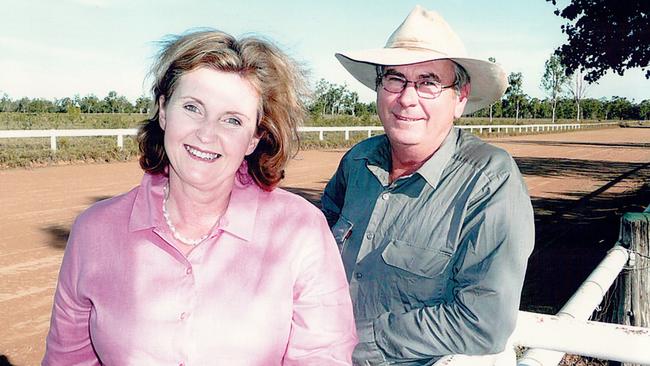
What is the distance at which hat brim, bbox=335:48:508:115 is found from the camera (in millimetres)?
2322

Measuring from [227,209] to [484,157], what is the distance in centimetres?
84

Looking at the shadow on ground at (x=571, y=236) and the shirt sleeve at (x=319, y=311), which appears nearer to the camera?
the shirt sleeve at (x=319, y=311)

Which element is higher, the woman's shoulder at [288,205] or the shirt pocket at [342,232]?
the woman's shoulder at [288,205]

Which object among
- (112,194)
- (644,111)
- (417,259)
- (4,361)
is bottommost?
(4,361)

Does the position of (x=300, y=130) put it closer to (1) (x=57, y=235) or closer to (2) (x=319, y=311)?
(2) (x=319, y=311)

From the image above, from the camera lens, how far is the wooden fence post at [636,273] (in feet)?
11.1

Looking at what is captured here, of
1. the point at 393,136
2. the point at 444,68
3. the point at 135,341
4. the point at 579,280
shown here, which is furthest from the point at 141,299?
the point at 579,280

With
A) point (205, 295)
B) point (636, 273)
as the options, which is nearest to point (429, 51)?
point (205, 295)

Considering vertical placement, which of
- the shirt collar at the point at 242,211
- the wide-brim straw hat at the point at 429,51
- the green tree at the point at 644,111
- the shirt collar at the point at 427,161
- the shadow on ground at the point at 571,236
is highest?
the green tree at the point at 644,111

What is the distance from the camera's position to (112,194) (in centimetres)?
1090

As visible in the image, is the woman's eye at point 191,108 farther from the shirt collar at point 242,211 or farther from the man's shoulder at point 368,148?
the man's shoulder at point 368,148

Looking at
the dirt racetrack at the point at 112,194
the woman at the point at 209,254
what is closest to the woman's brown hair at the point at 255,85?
the woman at the point at 209,254

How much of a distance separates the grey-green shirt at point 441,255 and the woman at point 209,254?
0.30 meters

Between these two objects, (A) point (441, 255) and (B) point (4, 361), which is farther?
(B) point (4, 361)
